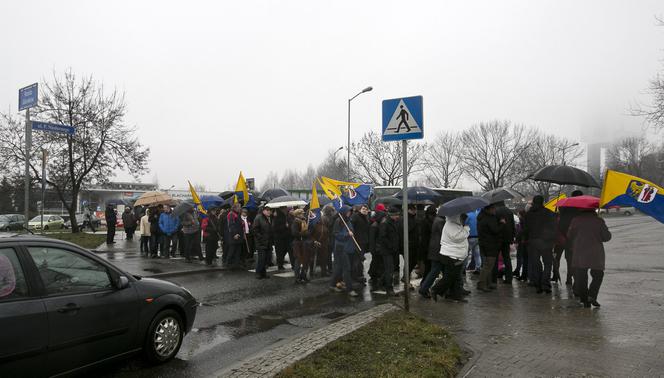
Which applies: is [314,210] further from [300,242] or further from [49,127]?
[49,127]

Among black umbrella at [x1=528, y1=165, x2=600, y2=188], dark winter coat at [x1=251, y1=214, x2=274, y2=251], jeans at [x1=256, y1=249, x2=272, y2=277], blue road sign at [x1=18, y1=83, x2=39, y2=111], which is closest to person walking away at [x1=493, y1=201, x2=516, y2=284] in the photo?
black umbrella at [x1=528, y1=165, x2=600, y2=188]

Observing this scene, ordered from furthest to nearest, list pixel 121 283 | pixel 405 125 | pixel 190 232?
pixel 190 232 → pixel 405 125 → pixel 121 283

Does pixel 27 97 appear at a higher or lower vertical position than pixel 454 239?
higher

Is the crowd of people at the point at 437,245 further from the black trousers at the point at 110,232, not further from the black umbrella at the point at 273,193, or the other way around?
the black trousers at the point at 110,232

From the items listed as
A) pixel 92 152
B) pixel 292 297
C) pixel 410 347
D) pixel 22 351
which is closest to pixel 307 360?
pixel 410 347

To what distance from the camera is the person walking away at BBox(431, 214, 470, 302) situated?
807 centimetres

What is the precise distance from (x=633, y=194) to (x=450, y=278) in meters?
3.22

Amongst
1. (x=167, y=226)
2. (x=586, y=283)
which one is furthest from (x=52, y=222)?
(x=586, y=283)

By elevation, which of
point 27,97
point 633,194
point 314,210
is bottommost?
point 314,210

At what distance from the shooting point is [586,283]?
25.2 feet

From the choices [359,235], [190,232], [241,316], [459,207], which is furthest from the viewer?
[190,232]

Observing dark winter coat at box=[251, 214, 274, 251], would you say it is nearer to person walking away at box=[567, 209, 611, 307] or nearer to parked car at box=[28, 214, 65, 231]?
person walking away at box=[567, 209, 611, 307]

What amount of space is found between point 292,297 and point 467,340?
3914 millimetres

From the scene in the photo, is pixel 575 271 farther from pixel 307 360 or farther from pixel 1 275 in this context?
pixel 1 275
